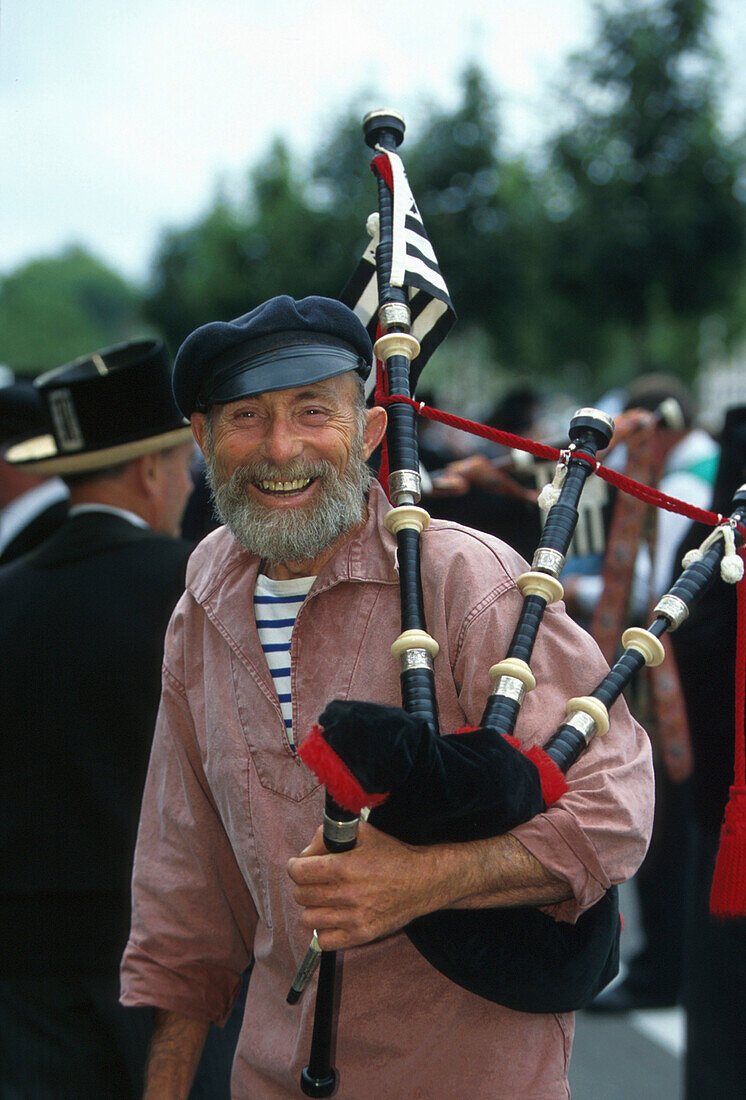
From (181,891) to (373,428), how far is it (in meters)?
0.96

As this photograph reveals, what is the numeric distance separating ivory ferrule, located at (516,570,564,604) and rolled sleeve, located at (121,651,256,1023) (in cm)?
78

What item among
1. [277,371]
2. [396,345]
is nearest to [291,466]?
[277,371]

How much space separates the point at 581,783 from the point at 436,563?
1.38ft

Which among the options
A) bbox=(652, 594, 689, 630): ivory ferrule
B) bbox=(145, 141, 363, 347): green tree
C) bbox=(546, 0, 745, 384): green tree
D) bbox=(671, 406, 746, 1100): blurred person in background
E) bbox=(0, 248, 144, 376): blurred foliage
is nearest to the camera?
bbox=(652, 594, 689, 630): ivory ferrule

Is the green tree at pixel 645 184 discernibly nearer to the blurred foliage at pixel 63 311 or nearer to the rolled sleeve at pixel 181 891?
the rolled sleeve at pixel 181 891

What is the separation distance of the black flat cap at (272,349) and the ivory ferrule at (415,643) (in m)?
0.46

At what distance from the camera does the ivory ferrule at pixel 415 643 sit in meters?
1.51

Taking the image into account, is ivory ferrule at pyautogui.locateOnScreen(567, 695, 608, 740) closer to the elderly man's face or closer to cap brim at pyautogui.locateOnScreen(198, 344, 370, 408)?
the elderly man's face

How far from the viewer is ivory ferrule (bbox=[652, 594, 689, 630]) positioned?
1.61 m

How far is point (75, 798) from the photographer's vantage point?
8.64 feet

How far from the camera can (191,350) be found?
175 centimetres

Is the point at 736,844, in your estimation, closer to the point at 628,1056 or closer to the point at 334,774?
the point at 334,774

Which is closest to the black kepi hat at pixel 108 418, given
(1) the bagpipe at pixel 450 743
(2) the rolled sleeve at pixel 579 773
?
(1) the bagpipe at pixel 450 743

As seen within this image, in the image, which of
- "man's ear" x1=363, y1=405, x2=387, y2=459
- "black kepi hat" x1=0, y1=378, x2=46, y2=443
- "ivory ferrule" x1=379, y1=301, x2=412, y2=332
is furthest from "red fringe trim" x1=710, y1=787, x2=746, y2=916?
"black kepi hat" x1=0, y1=378, x2=46, y2=443
